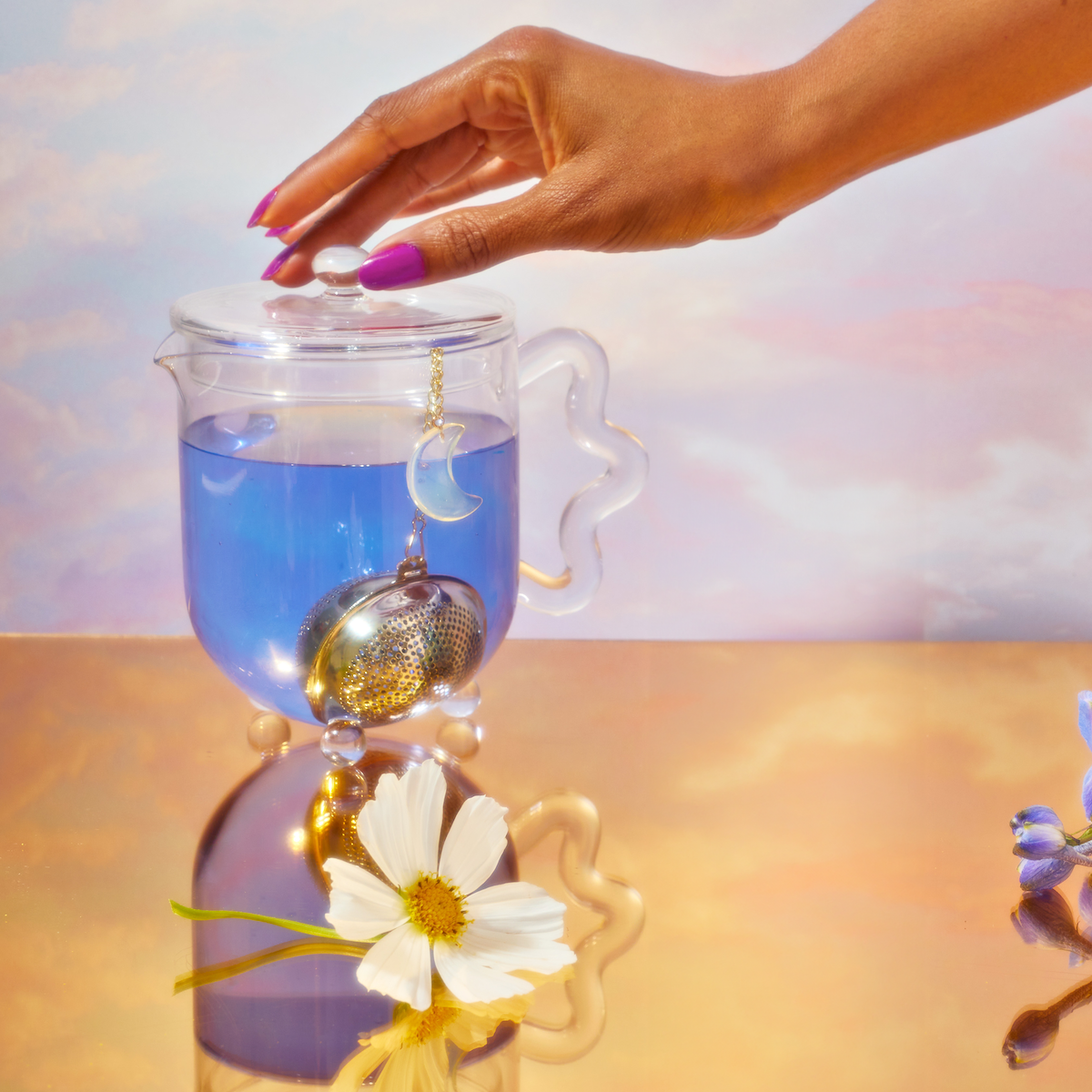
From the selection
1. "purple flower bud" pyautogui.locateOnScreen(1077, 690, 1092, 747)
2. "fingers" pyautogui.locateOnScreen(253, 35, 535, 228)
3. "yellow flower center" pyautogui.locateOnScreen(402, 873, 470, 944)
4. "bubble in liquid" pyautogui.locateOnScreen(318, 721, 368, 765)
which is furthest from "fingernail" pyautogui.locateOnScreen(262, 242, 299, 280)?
"purple flower bud" pyautogui.locateOnScreen(1077, 690, 1092, 747)

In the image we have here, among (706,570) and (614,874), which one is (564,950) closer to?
(614,874)

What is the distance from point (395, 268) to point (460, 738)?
335 millimetres

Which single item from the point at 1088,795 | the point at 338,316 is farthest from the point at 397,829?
the point at 1088,795

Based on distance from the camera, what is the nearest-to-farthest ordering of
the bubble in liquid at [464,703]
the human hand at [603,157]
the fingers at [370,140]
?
the human hand at [603,157]
the fingers at [370,140]
the bubble in liquid at [464,703]

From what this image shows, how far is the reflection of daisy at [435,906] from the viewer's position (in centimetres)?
49

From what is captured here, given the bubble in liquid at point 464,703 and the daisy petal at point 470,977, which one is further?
the bubble in liquid at point 464,703

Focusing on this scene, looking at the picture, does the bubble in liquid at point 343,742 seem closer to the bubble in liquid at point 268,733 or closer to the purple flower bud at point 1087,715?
the bubble in liquid at point 268,733

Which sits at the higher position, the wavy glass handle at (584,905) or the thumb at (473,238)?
the thumb at (473,238)

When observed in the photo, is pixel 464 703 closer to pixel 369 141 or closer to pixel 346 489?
pixel 346 489

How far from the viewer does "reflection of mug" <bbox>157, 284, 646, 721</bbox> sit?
59 cm

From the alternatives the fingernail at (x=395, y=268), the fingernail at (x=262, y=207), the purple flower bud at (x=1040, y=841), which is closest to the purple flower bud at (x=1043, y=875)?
the purple flower bud at (x=1040, y=841)

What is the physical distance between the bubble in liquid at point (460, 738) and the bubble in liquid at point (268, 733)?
0.10 metres

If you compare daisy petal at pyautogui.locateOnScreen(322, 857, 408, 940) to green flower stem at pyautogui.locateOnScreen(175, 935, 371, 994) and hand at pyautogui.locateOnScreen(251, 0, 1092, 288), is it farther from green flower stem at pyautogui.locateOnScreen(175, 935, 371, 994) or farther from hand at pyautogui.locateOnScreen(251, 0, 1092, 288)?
hand at pyautogui.locateOnScreen(251, 0, 1092, 288)

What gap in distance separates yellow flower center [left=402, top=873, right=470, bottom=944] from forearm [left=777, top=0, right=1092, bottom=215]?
375 mm
